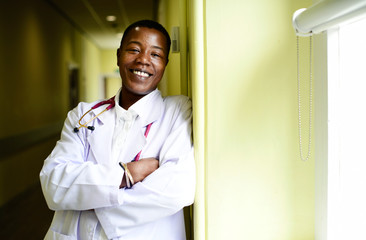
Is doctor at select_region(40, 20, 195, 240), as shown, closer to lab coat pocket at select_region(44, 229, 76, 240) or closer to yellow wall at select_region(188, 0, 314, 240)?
lab coat pocket at select_region(44, 229, 76, 240)

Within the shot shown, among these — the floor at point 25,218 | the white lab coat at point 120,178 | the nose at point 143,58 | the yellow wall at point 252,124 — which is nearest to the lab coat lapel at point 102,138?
the white lab coat at point 120,178

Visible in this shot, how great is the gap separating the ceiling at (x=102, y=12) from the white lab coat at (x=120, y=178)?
12.7 ft

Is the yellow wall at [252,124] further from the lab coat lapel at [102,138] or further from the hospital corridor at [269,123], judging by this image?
the lab coat lapel at [102,138]

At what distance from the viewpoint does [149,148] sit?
1.17 metres

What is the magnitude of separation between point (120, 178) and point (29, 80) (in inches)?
157

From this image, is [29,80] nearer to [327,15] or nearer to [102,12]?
[102,12]

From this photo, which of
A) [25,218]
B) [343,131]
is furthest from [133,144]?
[25,218]

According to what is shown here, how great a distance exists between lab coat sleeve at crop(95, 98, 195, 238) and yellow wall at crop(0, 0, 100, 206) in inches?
121

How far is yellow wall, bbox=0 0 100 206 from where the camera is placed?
3.68 metres

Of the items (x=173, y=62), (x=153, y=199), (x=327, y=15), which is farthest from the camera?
(x=173, y=62)

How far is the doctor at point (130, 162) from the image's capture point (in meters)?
1.01

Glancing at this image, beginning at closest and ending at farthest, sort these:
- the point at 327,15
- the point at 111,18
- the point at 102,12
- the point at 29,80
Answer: the point at 327,15, the point at 29,80, the point at 102,12, the point at 111,18

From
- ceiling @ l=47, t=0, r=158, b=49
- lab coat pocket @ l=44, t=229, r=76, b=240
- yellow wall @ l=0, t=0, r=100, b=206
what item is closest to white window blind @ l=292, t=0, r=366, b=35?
lab coat pocket @ l=44, t=229, r=76, b=240

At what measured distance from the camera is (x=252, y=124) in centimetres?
102
